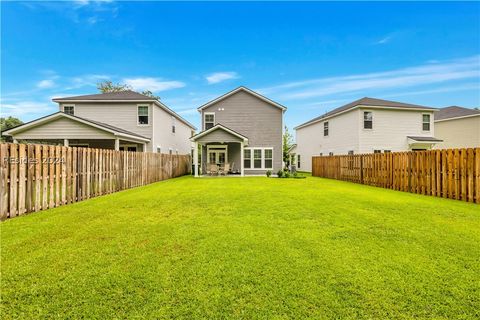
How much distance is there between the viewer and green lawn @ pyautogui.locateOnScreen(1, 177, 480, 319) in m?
2.49

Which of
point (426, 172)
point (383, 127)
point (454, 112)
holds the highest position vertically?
point (454, 112)

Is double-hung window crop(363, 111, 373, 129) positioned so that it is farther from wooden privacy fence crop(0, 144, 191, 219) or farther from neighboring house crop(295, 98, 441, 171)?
wooden privacy fence crop(0, 144, 191, 219)

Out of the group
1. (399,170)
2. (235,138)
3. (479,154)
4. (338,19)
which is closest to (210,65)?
(235,138)

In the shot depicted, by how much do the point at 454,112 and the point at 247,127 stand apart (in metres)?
23.0

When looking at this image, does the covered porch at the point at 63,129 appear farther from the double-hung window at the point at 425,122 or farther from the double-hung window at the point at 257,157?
the double-hung window at the point at 425,122

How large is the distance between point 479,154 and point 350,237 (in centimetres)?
775

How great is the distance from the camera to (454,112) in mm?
27094

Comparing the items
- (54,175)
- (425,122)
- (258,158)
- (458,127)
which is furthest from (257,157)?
(458,127)

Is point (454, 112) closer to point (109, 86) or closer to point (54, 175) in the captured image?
point (54, 175)

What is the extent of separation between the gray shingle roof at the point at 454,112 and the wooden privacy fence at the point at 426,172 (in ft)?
56.1

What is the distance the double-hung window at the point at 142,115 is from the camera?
20.6 metres

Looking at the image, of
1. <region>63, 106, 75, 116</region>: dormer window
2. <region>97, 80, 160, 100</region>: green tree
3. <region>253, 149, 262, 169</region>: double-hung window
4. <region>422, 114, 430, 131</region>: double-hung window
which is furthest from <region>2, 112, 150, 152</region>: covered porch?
<region>97, 80, 160, 100</region>: green tree

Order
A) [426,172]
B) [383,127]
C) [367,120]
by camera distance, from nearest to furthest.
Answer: [426,172] < [367,120] < [383,127]

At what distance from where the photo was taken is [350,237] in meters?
4.60
